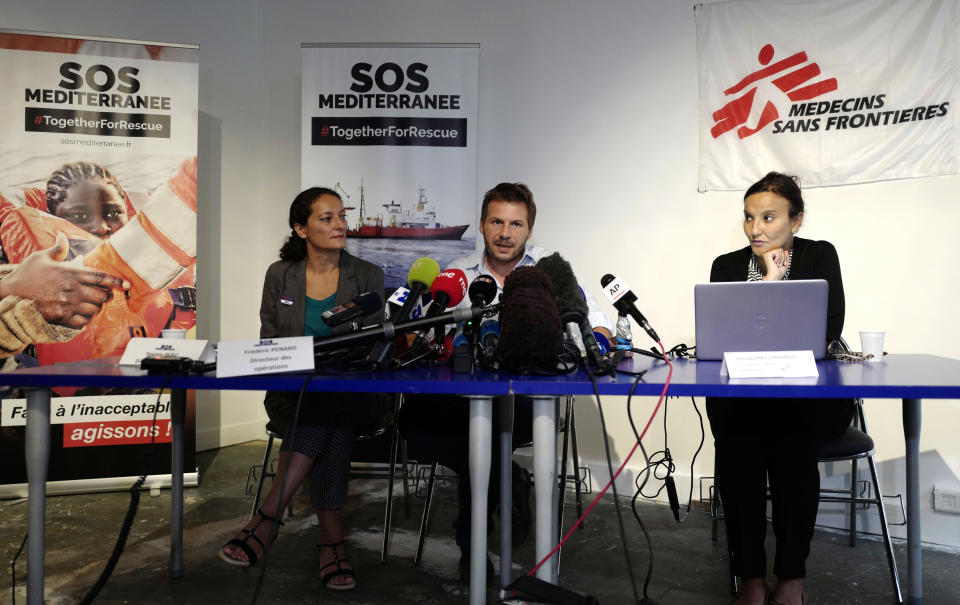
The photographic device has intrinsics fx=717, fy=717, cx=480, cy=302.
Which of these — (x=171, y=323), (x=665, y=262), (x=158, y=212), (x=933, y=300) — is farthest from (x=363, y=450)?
(x=933, y=300)

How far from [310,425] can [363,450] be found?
139cm

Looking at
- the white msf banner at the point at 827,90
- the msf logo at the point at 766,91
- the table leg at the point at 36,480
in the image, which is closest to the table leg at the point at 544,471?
the table leg at the point at 36,480

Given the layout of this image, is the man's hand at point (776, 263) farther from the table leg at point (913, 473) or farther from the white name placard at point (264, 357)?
the white name placard at point (264, 357)

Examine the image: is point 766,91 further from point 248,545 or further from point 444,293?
point 248,545

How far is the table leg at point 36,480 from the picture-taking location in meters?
1.91

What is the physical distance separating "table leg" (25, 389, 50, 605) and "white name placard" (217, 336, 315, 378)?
56 cm

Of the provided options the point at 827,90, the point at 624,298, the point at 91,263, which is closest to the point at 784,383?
the point at 624,298

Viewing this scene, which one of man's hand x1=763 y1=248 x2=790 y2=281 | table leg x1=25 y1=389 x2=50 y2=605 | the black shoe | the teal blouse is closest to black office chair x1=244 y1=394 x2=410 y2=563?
the teal blouse

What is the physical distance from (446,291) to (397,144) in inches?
82.4

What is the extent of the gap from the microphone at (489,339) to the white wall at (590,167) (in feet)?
6.21

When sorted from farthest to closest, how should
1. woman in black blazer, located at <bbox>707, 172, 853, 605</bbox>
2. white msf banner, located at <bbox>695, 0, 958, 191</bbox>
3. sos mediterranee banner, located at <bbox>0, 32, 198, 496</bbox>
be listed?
sos mediterranee banner, located at <bbox>0, 32, 198, 496</bbox> < white msf banner, located at <bbox>695, 0, 958, 191</bbox> < woman in black blazer, located at <bbox>707, 172, 853, 605</bbox>

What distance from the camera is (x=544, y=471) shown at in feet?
5.64

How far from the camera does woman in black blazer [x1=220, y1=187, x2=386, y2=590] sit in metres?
2.43

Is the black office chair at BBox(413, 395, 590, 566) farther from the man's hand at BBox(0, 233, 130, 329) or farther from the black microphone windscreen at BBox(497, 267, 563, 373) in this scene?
the man's hand at BBox(0, 233, 130, 329)
